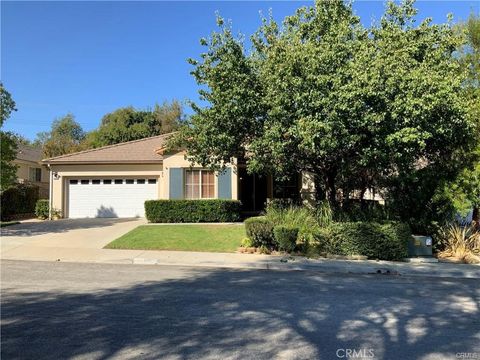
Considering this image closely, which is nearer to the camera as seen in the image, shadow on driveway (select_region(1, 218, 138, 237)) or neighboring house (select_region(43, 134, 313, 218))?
shadow on driveway (select_region(1, 218, 138, 237))

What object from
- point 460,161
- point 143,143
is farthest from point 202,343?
point 143,143

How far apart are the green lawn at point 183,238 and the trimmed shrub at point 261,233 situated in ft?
2.65

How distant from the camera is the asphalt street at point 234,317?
528 centimetres

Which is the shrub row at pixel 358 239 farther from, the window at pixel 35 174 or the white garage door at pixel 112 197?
the window at pixel 35 174

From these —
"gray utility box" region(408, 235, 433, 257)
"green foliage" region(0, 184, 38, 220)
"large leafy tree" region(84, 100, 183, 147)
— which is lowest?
"gray utility box" region(408, 235, 433, 257)

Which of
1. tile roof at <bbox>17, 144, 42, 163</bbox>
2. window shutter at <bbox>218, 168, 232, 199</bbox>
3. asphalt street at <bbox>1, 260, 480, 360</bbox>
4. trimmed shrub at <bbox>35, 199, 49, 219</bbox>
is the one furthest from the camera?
tile roof at <bbox>17, 144, 42, 163</bbox>

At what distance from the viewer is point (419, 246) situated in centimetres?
1347

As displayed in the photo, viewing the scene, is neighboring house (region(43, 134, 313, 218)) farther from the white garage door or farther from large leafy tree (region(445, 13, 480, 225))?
large leafy tree (region(445, 13, 480, 225))

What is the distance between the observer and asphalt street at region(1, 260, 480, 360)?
528 centimetres

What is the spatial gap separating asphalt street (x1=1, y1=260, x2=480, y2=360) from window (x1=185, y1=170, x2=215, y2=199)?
13.2 m

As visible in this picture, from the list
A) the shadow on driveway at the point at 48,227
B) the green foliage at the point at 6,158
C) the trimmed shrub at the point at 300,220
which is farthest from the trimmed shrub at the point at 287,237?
the green foliage at the point at 6,158

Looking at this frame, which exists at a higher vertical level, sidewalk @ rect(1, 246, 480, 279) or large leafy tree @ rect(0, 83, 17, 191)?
large leafy tree @ rect(0, 83, 17, 191)

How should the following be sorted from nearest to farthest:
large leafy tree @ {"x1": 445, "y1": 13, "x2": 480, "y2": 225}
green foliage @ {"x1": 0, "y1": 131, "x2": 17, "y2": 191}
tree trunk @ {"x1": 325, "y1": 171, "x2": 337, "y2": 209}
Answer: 1. large leafy tree @ {"x1": 445, "y1": 13, "x2": 480, "y2": 225}
2. tree trunk @ {"x1": 325, "y1": 171, "x2": 337, "y2": 209}
3. green foliage @ {"x1": 0, "y1": 131, "x2": 17, "y2": 191}

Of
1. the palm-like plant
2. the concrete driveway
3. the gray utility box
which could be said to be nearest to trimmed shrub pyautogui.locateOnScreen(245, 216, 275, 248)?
the gray utility box
